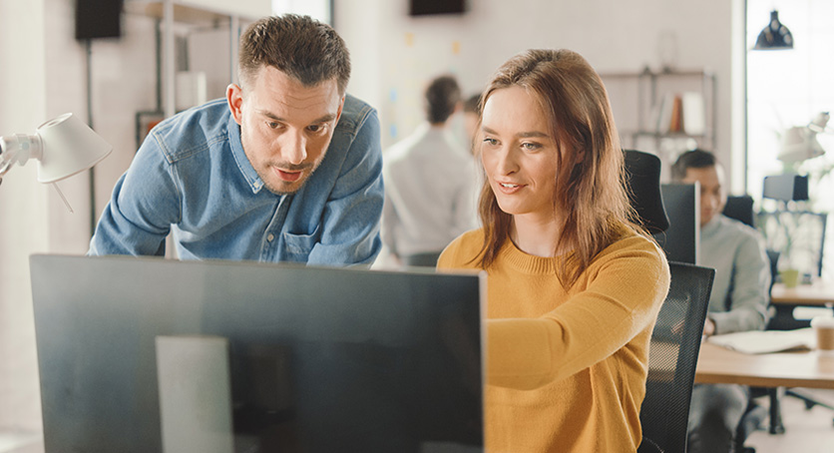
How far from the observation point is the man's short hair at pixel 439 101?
12.1ft

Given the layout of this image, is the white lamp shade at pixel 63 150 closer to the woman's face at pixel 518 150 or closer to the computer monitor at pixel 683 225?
the woman's face at pixel 518 150

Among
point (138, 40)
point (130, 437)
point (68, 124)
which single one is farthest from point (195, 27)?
point (130, 437)

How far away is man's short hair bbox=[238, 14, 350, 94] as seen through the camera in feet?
4.51

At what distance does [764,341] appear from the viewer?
2.39 m

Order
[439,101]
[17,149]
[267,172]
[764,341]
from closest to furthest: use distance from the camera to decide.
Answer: [17,149] < [267,172] < [764,341] < [439,101]

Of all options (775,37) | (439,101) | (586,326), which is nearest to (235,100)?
(586,326)

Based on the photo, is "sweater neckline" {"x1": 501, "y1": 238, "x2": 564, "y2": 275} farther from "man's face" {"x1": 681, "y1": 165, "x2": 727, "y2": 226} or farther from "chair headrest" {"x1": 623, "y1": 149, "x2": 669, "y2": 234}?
"man's face" {"x1": 681, "y1": 165, "x2": 727, "y2": 226}

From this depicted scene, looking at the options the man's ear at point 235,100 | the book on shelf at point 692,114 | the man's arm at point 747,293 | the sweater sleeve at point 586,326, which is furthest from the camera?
the book on shelf at point 692,114

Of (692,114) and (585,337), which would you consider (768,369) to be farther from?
(692,114)

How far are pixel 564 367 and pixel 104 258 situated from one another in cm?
54

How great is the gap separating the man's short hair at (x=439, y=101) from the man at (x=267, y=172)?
1.93 metres

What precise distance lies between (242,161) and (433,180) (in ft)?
7.21

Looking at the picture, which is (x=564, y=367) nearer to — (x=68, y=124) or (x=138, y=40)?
(x=68, y=124)

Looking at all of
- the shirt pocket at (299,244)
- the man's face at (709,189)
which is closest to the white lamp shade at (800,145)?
the man's face at (709,189)
